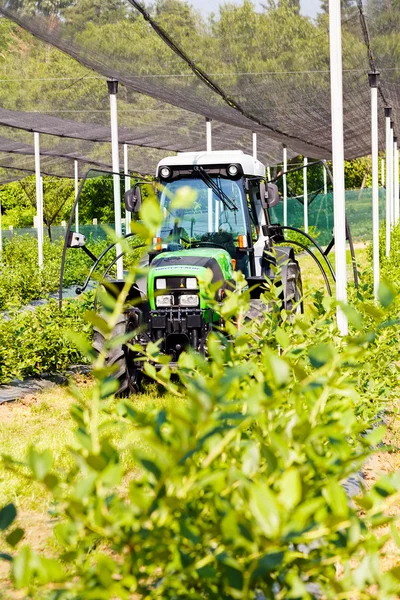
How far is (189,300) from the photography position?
21.7 feet

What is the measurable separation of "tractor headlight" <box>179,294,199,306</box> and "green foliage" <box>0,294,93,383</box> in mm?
1292

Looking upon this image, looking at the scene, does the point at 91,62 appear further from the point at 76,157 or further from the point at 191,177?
the point at 76,157

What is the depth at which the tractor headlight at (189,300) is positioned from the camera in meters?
6.59

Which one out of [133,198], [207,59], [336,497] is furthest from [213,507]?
[207,59]

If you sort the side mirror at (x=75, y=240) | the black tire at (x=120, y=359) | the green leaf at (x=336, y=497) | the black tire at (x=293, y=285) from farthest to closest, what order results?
1. the black tire at (x=293, y=285)
2. the side mirror at (x=75, y=240)
3. the black tire at (x=120, y=359)
4. the green leaf at (x=336, y=497)

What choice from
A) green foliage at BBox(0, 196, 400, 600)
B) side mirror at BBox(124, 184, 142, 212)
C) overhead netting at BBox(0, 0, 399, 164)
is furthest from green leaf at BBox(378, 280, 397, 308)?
overhead netting at BBox(0, 0, 399, 164)

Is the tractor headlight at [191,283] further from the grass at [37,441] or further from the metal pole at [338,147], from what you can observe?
the metal pole at [338,147]

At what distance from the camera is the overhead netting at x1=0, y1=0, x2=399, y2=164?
340 inches

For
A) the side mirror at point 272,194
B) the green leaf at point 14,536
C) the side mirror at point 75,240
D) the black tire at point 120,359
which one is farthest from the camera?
the side mirror at point 272,194

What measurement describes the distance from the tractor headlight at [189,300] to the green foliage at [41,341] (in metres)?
1.29

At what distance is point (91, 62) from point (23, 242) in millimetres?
12374

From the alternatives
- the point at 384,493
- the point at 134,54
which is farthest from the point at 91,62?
the point at 384,493

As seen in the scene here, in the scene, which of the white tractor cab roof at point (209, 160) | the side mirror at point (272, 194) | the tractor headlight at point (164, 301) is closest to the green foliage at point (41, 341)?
the tractor headlight at point (164, 301)

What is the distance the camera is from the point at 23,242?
21719 millimetres
